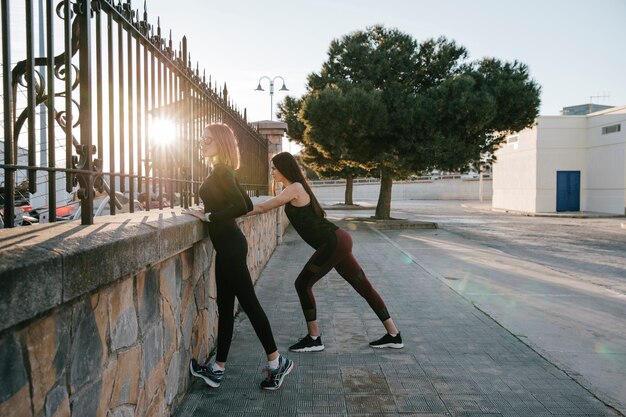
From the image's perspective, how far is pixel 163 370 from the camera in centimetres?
318

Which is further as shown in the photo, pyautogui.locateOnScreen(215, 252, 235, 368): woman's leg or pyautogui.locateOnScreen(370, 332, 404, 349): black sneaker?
pyautogui.locateOnScreen(370, 332, 404, 349): black sneaker

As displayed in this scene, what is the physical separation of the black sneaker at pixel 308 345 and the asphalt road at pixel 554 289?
196 centimetres

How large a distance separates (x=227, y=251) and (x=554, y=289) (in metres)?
5.69

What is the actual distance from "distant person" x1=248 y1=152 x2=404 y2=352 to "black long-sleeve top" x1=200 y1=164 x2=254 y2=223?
2.95ft

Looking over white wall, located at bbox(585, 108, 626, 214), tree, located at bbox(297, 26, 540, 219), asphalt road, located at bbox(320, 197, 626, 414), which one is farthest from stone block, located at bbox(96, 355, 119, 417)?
white wall, located at bbox(585, 108, 626, 214)

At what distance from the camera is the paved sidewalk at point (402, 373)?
3525 mm

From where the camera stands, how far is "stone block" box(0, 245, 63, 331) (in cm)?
142

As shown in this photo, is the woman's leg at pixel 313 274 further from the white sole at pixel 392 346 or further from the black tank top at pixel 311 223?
the white sole at pixel 392 346

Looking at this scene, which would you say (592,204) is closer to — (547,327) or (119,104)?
(547,327)

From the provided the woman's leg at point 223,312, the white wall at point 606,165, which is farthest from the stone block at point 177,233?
the white wall at point 606,165

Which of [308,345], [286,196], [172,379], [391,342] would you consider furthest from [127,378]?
[391,342]

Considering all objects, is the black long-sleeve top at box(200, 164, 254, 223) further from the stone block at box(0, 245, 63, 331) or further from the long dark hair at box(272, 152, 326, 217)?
the stone block at box(0, 245, 63, 331)

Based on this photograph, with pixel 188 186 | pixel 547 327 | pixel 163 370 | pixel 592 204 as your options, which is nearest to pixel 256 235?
pixel 188 186

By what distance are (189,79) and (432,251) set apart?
29.0 ft
